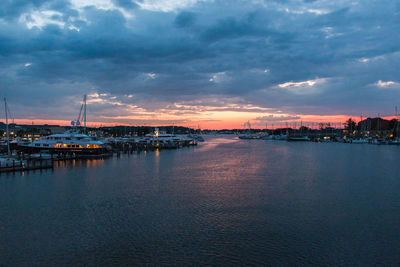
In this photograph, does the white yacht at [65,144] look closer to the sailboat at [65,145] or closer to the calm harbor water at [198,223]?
the sailboat at [65,145]

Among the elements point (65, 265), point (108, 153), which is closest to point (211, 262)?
point (65, 265)

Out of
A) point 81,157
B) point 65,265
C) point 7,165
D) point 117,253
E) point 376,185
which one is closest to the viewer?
point 65,265

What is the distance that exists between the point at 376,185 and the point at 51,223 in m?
29.1

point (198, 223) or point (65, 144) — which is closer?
point (198, 223)

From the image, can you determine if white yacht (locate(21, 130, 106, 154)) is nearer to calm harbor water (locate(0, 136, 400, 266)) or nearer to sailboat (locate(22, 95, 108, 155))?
sailboat (locate(22, 95, 108, 155))

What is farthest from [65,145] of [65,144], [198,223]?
[198,223]

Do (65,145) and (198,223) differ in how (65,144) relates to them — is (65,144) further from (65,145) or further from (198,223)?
(198,223)

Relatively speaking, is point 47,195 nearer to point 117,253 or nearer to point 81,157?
point 117,253

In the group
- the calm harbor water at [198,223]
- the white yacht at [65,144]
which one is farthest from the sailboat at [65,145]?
the calm harbor water at [198,223]

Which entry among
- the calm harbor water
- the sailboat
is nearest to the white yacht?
the sailboat

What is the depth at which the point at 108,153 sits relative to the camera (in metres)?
59.8

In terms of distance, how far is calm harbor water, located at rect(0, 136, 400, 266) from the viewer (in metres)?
13.4

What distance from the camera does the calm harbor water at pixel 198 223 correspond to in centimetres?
1341

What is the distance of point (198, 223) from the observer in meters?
17.7
